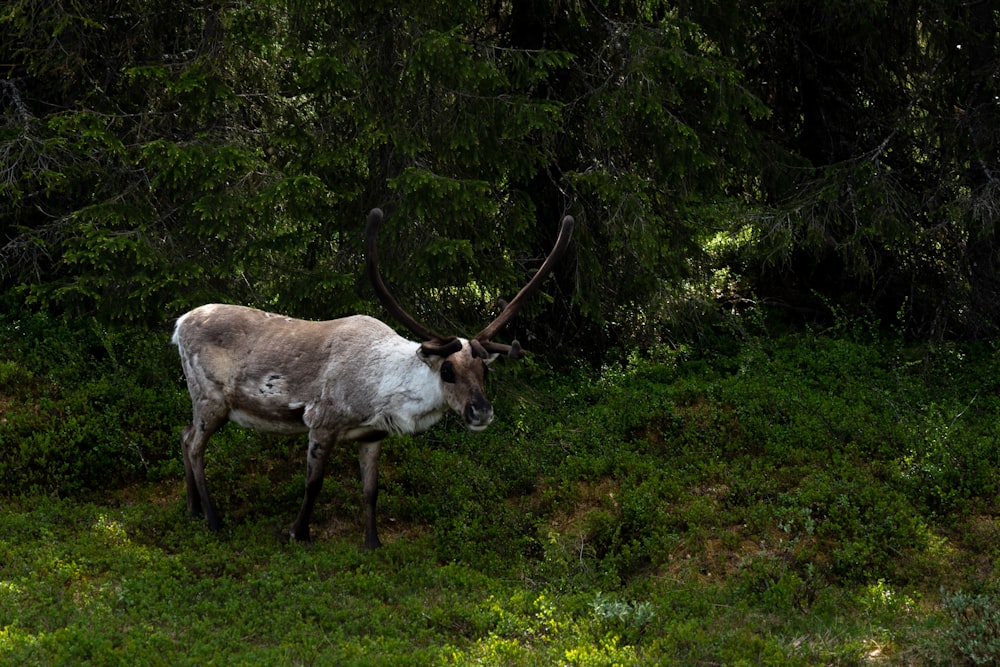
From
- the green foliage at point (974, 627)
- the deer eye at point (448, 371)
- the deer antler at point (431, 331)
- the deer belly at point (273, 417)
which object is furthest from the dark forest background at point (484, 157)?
the green foliage at point (974, 627)

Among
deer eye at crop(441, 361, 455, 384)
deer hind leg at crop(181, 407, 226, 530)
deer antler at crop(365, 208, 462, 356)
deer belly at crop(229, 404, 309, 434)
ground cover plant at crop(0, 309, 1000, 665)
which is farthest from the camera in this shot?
deer hind leg at crop(181, 407, 226, 530)

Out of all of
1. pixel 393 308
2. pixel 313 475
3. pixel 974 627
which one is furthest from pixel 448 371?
pixel 974 627

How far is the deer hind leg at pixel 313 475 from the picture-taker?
9336 millimetres

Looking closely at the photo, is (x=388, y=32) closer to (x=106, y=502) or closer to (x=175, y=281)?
(x=175, y=281)

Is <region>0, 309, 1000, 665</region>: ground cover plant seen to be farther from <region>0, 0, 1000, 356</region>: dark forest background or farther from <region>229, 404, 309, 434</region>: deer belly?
<region>0, 0, 1000, 356</region>: dark forest background

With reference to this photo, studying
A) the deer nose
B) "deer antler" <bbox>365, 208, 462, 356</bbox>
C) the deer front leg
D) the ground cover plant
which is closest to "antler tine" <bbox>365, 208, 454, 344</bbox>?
"deer antler" <bbox>365, 208, 462, 356</bbox>

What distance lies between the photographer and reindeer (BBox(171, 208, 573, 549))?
9062 millimetres

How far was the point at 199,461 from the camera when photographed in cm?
976

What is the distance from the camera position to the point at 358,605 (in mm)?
8188

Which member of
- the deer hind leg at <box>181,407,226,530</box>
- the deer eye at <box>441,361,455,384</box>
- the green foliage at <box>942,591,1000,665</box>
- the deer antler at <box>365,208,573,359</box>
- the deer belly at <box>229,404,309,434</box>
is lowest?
the deer hind leg at <box>181,407,226,530</box>

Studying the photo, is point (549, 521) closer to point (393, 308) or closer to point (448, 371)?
point (448, 371)

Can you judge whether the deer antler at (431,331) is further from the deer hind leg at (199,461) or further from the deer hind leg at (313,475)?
the deer hind leg at (199,461)

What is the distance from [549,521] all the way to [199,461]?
3344mm

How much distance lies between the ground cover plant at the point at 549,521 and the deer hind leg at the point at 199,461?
0.60 ft
